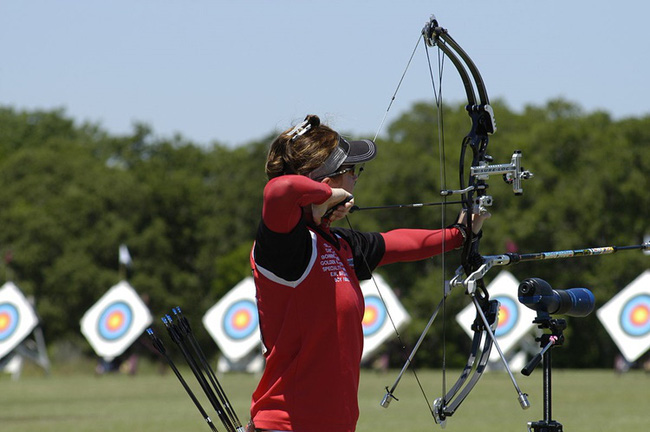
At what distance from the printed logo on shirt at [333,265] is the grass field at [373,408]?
6715 millimetres

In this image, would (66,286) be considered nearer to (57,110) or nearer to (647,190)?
(647,190)

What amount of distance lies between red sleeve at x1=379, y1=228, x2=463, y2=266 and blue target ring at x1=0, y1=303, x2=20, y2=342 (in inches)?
720

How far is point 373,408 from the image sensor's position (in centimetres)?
1219

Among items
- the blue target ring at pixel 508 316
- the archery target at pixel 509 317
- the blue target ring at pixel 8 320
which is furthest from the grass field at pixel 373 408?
the blue target ring at pixel 8 320

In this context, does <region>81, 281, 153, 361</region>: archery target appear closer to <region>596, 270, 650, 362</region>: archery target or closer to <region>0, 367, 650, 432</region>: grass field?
<region>0, 367, 650, 432</region>: grass field

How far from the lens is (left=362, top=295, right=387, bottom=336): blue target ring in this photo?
2064cm

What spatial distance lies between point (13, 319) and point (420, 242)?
1859 cm

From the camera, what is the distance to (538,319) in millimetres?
3162

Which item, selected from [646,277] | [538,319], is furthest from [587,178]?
[538,319]

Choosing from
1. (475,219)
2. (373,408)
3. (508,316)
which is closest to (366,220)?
(508,316)

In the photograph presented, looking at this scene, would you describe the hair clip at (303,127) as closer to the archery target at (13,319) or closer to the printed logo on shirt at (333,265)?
the printed logo on shirt at (333,265)

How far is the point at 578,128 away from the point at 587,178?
2279 mm

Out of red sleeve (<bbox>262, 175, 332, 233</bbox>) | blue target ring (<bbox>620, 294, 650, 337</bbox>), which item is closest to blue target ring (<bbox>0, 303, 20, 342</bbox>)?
blue target ring (<bbox>620, 294, 650, 337</bbox>)

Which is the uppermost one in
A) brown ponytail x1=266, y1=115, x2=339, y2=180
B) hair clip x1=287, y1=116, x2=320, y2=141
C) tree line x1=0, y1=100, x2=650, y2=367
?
hair clip x1=287, y1=116, x2=320, y2=141
